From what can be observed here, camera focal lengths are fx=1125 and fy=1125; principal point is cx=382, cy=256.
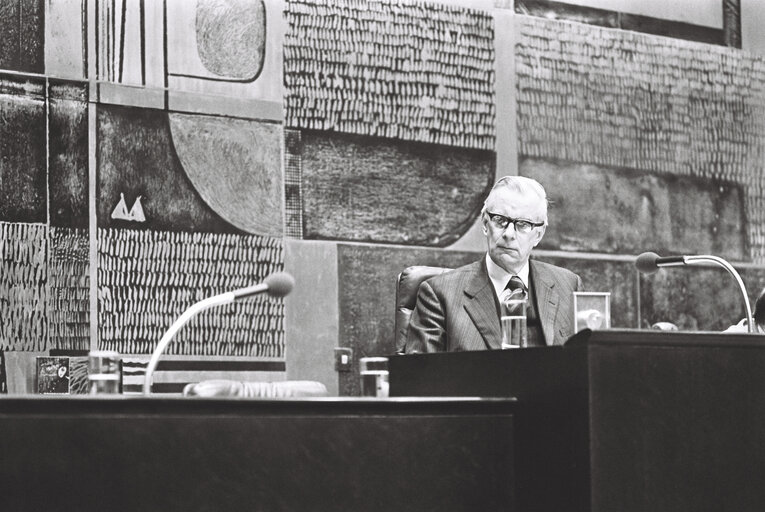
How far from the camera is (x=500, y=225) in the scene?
3.91 metres

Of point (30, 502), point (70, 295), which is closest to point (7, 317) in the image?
point (70, 295)

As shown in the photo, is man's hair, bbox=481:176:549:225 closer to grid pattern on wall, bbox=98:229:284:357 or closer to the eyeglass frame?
the eyeglass frame

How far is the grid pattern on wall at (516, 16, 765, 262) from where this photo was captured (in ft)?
17.9

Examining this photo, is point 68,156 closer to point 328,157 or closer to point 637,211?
point 328,157

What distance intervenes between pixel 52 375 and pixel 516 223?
70.1 inches

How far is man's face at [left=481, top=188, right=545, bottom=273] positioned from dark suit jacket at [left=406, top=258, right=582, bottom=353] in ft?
0.28

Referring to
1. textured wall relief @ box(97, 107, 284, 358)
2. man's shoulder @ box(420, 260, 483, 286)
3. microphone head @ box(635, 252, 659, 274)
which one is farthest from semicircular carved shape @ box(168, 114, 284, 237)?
microphone head @ box(635, 252, 659, 274)

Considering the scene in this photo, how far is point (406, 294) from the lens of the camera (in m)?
4.05

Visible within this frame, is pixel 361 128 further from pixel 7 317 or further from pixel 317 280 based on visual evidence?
pixel 7 317

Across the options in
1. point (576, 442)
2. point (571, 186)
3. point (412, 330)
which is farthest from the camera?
point (571, 186)

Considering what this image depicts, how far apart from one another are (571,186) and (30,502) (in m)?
3.86

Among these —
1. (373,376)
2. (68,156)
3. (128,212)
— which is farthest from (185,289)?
(373,376)

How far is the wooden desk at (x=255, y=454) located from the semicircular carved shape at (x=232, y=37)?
8.50ft

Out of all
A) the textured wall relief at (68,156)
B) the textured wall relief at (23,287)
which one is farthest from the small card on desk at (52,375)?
the textured wall relief at (68,156)
